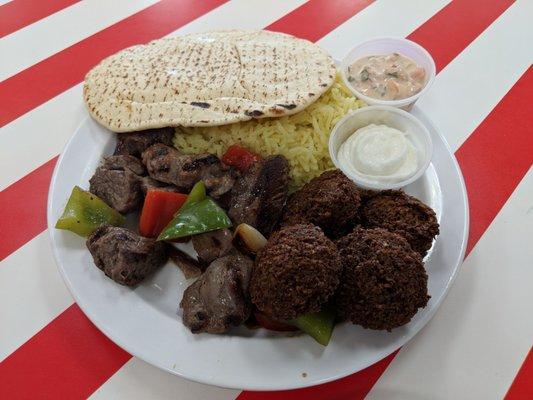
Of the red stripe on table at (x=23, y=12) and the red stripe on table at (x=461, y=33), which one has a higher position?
the red stripe on table at (x=23, y=12)

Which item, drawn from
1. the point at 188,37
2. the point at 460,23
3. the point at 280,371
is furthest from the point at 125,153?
the point at 460,23

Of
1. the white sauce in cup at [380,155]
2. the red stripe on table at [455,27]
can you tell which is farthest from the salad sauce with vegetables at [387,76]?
the red stripe on table at [455,27]

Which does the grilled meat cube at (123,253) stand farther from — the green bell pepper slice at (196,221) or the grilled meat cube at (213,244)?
the grilled meat cube at (213,244)

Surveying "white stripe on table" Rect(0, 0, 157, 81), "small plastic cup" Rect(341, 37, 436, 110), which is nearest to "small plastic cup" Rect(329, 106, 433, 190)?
"small plastic cup" Rect(341, 37, 436, 110)

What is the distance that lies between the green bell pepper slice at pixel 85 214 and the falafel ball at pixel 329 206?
92 cm

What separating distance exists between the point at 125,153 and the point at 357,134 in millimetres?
1314

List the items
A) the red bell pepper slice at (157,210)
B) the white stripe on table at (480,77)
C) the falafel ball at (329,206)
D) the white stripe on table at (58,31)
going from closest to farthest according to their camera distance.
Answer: the falafel ball at (329,206), the red bell pepper slice at (157,210), the white stripe on table at (480,77), the white stripe on table at (58,31)

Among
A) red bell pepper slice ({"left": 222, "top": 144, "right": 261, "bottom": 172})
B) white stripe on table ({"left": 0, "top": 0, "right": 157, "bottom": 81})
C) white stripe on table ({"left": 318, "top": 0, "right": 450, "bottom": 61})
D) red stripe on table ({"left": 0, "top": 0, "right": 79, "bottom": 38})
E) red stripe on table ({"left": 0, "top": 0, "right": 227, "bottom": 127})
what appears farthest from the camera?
red stripe on table ({"left": 0, "top": 0, "right": 79, "bottom": 38})

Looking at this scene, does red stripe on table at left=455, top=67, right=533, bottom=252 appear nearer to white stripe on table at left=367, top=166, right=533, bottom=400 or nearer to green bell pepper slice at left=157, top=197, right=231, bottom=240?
white stripe on table at left=367, top=166, right=533, bottom=400

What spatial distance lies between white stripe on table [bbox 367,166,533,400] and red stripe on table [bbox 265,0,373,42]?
209 cm

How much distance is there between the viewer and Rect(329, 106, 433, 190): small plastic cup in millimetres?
2340

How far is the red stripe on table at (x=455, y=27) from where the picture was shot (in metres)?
3.45

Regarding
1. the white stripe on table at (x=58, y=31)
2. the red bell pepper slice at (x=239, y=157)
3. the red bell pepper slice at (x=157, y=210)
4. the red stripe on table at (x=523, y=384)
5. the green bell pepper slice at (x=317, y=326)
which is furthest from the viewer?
the white stripe on table at (x=58, y=31)

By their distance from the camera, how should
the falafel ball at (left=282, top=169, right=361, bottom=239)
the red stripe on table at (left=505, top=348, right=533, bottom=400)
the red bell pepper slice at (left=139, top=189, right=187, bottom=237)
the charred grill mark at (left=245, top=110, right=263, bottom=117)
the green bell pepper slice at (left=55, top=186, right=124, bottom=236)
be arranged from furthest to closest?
A: the charred grill mark at (left=245, top=110, right=263, bottom=117), the red bell pepper slice at (left=139, top=189, right=187, bottom=237), the green bell pepper slice at (left=55, top=186, right=124, bottom=236), the falafel ball at (left=282, top=169, right=361, bottom=239), the red stripe on table at (left=505, top=348, right=533, bottom=400)
